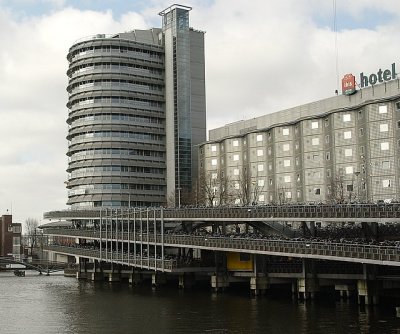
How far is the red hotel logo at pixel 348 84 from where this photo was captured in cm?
13375

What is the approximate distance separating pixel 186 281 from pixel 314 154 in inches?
2037

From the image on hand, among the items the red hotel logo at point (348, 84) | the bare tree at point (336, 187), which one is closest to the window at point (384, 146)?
the bare tree at point (336, 187)

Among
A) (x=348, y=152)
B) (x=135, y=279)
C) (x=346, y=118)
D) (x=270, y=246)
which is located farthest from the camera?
(x=346, y=118)

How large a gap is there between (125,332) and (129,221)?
58.7 m

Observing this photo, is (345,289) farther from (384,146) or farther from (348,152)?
(348,152)

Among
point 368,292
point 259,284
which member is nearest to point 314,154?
point 259,284

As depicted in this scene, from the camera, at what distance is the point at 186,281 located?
10144 cm

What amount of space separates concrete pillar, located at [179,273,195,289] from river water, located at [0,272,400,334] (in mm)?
4486

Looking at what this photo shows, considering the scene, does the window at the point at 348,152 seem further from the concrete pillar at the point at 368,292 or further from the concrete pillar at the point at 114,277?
the concrete pillar at the point at 368,292

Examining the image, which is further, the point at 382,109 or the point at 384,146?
the point at 382,109

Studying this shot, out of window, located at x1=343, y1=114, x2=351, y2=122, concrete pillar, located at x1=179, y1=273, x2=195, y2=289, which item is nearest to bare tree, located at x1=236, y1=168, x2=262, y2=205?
window, located at x1=343, y1=114, x2=351, y2=122

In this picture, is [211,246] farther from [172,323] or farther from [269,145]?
[269,145]

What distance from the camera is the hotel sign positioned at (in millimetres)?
125206

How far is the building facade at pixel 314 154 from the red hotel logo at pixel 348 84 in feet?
4.02
